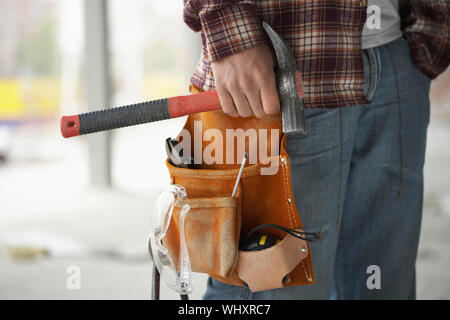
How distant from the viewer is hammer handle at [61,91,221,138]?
0.72 metres

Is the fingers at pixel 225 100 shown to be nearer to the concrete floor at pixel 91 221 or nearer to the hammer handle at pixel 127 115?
the hammer handle at pixel 127 115

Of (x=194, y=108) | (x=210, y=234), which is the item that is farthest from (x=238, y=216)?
(x=194, y=108)

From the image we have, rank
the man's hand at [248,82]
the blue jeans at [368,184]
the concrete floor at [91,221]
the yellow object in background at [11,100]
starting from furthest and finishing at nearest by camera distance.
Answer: the yellow object in background at [11,100]
the concrete floor at [91,221]
the blue jeans at [368,184]
the man's hand at [248,82]

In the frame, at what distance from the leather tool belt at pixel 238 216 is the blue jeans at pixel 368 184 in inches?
2.6

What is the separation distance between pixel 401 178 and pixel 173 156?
532mm

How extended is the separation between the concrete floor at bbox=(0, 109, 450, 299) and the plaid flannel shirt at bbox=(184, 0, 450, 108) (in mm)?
1141

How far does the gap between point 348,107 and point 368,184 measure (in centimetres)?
21

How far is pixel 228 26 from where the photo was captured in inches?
26.8

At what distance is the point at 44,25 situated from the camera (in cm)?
443

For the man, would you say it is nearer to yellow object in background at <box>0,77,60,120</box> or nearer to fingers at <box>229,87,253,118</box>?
fingers at <box>229,87,253,118</box>

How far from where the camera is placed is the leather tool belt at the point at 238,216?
744mm

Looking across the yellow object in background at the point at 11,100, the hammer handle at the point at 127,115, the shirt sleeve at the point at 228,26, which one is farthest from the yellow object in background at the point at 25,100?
the shirt sleeve at the point at 228,26

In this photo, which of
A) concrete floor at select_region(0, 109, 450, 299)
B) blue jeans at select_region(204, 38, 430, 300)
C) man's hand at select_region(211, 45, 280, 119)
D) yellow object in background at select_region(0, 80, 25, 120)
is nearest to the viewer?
man's hand at select_region(211, 45, 280, 119)

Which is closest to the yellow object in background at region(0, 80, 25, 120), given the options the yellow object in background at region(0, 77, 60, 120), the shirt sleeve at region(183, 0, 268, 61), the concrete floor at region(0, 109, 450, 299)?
the yellow object in background at region(0, 77, 60, 120)
